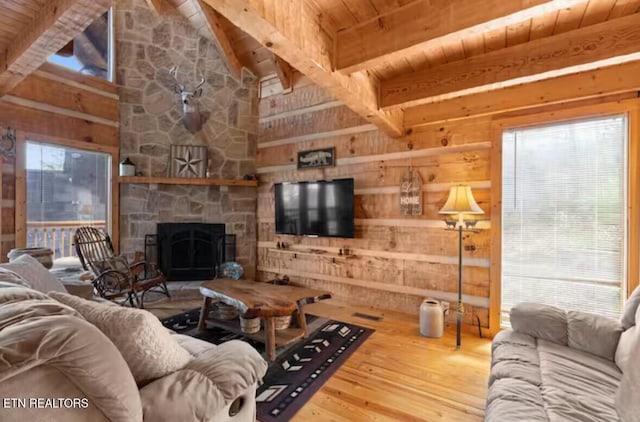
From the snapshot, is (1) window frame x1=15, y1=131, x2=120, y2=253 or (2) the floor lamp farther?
(1) window frame x1=15, y1=131, x2=120, y2=253

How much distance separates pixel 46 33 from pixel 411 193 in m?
3.60

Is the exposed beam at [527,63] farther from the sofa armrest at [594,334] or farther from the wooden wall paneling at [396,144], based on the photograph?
the sofa armrest at [594,334]

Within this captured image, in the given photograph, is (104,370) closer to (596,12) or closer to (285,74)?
(596,12)

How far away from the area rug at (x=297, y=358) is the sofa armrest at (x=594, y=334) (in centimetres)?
166

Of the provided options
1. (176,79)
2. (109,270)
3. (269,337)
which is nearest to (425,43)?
(269,337)

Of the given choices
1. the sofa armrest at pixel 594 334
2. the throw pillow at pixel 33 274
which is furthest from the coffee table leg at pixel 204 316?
the sofa armrest at pixel 594 334

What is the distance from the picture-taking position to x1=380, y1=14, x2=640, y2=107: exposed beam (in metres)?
1.96

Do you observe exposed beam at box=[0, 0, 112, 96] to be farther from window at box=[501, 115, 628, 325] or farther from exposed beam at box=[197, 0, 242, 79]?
window at box=[501, 115, 628, 325]

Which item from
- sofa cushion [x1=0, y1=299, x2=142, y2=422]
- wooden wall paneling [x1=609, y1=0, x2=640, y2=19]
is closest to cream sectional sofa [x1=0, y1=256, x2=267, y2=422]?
sofa cushion [x1=0, y1=299, x2=142, y2=422]

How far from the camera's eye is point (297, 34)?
1706 millimetres

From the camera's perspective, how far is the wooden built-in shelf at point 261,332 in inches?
107

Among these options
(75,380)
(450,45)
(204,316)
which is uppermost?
(450,45)

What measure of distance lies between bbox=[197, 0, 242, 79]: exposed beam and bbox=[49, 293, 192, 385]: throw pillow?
4.64 metres

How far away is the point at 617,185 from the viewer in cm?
249
